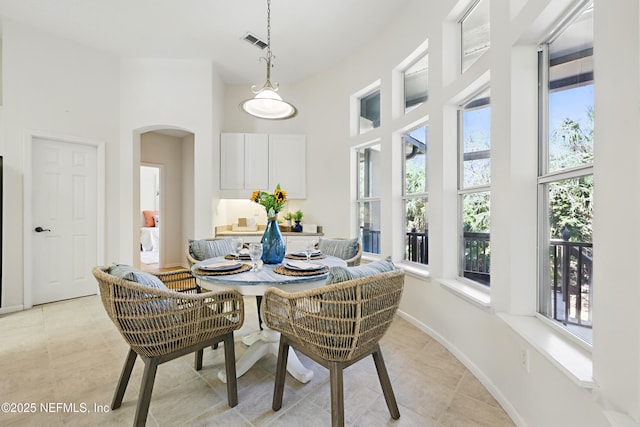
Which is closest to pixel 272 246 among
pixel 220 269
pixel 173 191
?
pixel 220 269

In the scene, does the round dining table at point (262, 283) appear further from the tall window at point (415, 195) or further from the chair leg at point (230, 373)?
the tall window at point (415, 195)

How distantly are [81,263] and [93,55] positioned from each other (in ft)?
9.18

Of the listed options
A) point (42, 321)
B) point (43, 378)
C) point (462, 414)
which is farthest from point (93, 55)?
point (462, 414)

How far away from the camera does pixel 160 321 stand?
4.62ft

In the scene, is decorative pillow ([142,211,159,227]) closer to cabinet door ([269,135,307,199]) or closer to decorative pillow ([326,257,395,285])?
cabinet door ([269,135,307,199])

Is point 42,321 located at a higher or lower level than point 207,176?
lower

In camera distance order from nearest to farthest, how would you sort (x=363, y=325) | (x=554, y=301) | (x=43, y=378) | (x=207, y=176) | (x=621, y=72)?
1. (x=621, y=72)
2. (x=363, y=325)
3. (x=554, y=301)
4. (x=43, y=378)
5. (x=207, y=176)

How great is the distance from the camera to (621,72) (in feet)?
3.17

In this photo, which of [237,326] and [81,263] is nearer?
[237,326]

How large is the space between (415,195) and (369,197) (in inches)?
34.4

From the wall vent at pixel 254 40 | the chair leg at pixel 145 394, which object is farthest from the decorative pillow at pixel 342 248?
the wall vent at pixel 254 40

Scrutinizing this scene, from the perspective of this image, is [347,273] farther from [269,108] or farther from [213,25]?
[213,25]

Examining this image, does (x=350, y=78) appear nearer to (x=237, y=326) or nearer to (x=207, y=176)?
(x=207, y=176)

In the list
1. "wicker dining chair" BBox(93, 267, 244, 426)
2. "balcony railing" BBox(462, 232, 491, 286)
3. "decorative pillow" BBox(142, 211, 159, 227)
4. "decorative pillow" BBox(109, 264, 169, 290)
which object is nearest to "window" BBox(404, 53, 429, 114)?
"balcony railing" BBox(462, 232, 491, 286)
